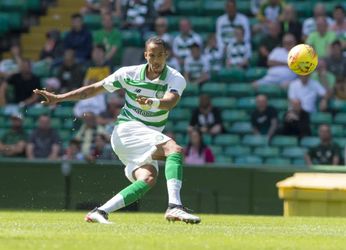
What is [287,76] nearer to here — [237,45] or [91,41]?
[237,45]

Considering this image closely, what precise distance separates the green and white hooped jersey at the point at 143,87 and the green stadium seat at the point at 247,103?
915cm

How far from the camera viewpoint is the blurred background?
18.7m

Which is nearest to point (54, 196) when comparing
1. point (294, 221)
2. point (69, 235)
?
point (294, 221)

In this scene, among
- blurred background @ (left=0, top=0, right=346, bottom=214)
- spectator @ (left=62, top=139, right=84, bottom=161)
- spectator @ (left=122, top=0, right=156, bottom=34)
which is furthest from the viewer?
spectator @ (left=122, top=0, right=156, bottom=34)

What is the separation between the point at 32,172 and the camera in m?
18.9

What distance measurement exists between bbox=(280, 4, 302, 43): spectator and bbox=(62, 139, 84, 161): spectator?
15.1 ft

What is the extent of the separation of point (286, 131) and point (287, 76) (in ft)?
4.89

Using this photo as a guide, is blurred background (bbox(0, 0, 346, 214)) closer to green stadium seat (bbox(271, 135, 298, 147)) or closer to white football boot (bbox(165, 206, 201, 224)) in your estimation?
green stadium seat (bbox(271, 135, 298, 147))

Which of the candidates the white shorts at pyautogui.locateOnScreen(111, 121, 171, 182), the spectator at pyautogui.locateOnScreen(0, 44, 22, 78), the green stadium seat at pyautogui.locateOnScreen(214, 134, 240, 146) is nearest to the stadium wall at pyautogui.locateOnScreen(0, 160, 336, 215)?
the green stadium seat at pyautogui.locateOnScreen(214, 134, 240, 146)

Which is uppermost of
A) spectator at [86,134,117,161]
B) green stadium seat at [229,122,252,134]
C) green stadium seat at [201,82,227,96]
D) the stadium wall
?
green stadium seat at [201,82,227,96]

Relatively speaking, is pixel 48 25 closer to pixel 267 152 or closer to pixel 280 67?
pixel 280 67

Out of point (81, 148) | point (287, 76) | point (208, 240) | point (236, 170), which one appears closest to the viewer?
point (208, 240)

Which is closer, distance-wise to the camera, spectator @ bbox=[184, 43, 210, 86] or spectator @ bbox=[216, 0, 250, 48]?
spectator @ bbox=[184, 43, 210, 86]

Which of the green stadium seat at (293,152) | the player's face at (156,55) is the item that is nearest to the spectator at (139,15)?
the green stadium seat at (293,152)
